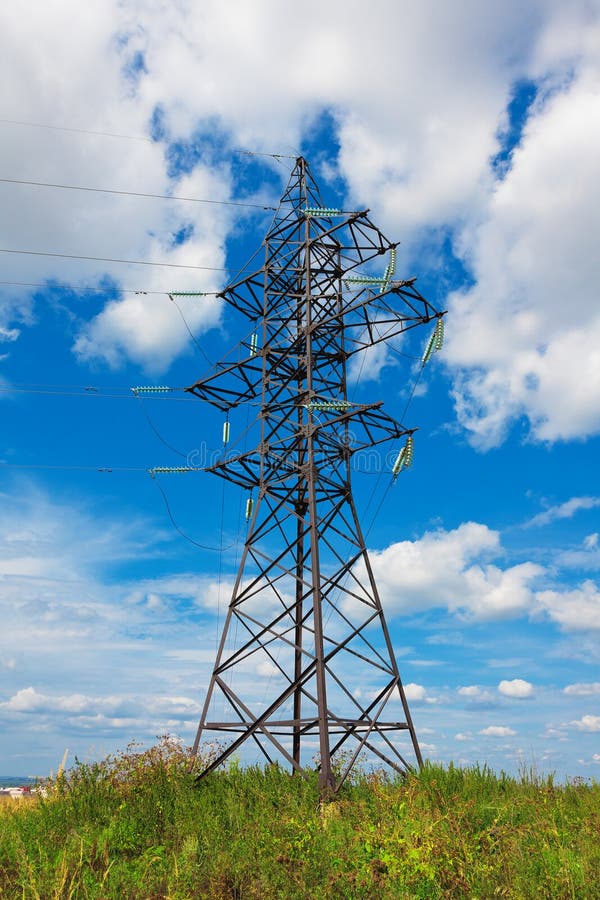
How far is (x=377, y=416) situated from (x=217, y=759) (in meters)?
10.3

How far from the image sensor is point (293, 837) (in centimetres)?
1224

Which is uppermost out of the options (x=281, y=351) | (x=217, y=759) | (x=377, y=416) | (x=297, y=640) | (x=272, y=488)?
(x=281, y=351)

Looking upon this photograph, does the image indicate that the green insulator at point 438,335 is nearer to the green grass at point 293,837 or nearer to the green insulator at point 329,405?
the green insulator at point 329,405

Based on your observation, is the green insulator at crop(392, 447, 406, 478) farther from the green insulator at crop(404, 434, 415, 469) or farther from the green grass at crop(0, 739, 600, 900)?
the green grass at crop(0, 739, 600, 900)

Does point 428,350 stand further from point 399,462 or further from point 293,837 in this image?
point 293,837

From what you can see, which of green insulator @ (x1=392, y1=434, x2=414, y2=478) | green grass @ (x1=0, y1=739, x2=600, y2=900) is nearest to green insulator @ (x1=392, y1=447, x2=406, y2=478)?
green insulator @ (x1=392, y1=434, x2=414, y2=478)

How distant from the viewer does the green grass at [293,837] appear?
10023 mm

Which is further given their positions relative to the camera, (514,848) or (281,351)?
(281,351)

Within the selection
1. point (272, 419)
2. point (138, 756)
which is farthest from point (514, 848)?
point (272, 419)

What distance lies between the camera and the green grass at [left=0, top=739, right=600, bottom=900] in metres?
10.0

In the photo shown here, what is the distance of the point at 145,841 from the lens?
557 inches

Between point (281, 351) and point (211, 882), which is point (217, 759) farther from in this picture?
point (281, 351)

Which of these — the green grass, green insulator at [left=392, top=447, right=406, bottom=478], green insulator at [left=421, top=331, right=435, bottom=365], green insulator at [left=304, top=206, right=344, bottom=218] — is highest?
green insulator at [left=304, top=206, right=344, bottom=218]

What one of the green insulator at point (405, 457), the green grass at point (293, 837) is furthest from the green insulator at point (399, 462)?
the green grass at point (293, 837)
